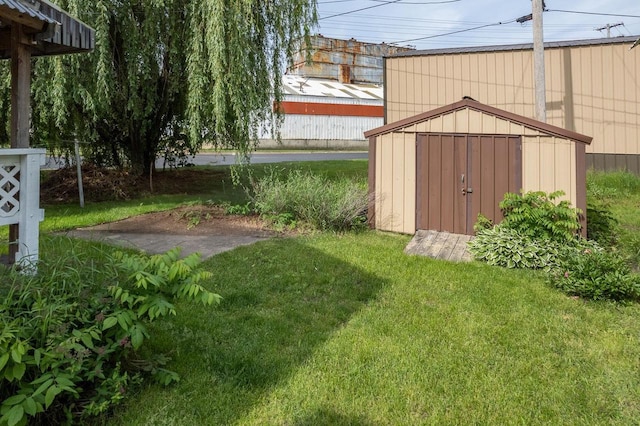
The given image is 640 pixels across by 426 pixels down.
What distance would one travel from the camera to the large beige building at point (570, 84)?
41.1 ft

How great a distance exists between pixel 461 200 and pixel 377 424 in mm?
5300

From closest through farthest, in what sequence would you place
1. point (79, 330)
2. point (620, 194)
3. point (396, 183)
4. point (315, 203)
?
point (79, 330), point (315, 203), point (396, 183), point (620, 194)

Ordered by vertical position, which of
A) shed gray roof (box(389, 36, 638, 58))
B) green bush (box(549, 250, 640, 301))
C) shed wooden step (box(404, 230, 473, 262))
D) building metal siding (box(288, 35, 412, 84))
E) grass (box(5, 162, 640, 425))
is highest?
building metal siding (box(288, 35, 412, 84))

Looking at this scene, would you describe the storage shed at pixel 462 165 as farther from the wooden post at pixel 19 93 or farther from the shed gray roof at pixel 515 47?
the shed gray roof at pixel 515 47

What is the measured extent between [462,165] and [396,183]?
3.66 ft

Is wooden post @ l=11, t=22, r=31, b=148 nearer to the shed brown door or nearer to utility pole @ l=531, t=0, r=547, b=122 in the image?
the shed brown door

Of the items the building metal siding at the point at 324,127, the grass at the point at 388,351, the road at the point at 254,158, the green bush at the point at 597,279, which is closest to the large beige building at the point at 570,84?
the road at the point at 254,158

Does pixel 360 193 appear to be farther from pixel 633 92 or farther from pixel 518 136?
pixel 633 92

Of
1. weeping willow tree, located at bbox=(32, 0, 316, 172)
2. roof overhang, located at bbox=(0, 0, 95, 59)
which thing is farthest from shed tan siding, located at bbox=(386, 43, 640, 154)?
roof overhang, located at bbox=(0, 0, 95, 59)

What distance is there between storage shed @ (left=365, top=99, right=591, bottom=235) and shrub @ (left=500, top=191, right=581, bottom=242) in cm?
26

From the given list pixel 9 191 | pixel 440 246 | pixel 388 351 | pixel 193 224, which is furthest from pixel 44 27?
pixel 440 246

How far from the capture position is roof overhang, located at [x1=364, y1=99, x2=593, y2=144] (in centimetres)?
654

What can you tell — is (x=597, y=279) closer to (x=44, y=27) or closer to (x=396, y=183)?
(x=396, y=183)

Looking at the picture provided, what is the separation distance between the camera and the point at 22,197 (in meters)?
3.86
